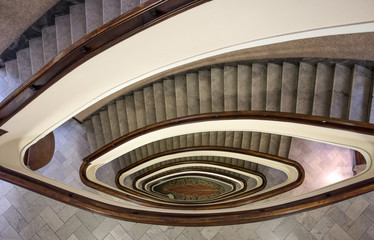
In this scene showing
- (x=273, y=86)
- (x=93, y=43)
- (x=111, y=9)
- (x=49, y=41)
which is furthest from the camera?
(x=273, y=86)

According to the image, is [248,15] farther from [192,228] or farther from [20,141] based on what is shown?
[20,141]

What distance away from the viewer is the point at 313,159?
5496mm

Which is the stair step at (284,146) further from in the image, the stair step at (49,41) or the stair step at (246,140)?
the stair step at (49,41)

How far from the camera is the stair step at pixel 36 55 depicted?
4114 millimetres

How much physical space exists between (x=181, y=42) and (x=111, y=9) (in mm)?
1347

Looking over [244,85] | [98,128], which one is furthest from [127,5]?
[98,128]

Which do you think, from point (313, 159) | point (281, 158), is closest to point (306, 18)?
point (281, 158)

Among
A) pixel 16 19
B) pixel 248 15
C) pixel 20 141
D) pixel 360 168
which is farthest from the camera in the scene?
pixel 360 168

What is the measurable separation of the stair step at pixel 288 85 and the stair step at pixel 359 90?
81 centimetres

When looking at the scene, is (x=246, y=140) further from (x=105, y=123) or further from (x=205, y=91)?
(x=105, y=123)

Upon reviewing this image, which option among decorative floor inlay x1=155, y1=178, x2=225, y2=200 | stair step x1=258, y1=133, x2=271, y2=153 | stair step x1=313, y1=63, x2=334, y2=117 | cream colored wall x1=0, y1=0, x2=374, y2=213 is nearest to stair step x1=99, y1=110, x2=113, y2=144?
cream colored wall x1=0, y1=0, x2=374, y2=213

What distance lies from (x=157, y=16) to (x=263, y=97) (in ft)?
9.79

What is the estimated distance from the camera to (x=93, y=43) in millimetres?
2268

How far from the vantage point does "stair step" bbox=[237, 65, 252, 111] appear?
4.72 m
